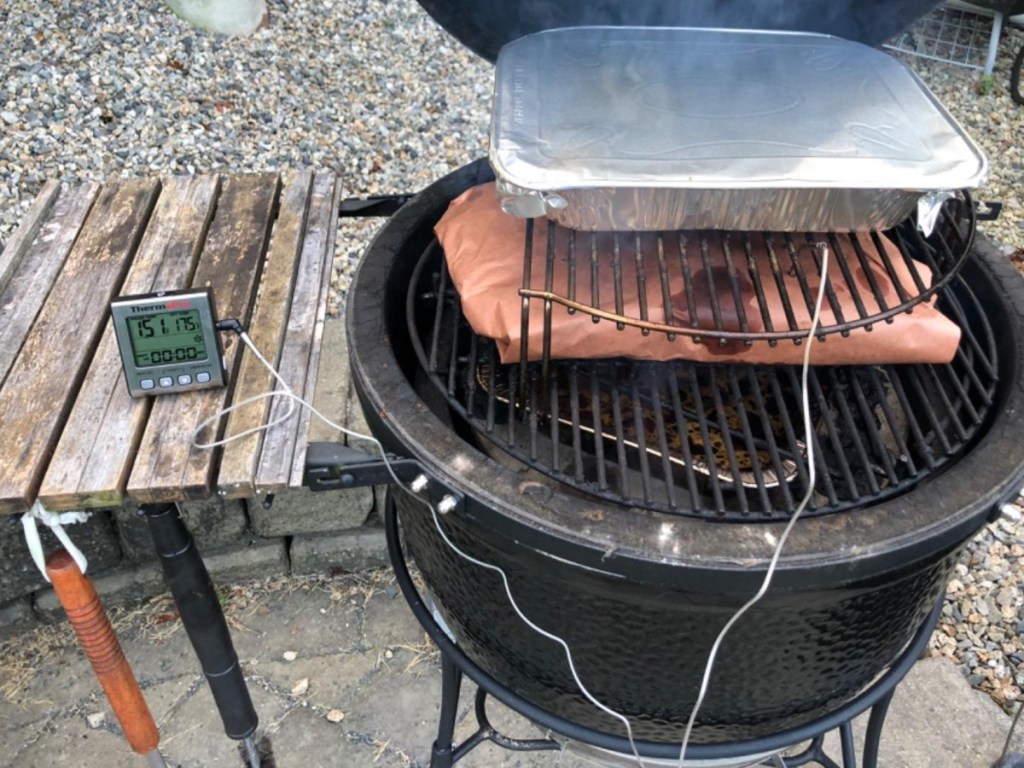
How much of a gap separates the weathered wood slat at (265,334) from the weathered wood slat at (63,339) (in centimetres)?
27

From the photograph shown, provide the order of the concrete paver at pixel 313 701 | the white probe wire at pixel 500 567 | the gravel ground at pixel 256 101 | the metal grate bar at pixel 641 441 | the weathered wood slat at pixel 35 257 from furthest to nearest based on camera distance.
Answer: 1. the gravel ground at pixel 256 101
2. the concrete paver at pixel 313 701
3. the weathered wood slat at pixel 35 257
4. the metal grate bar at pixel 641 441
5. the white probe wire at pixel 500 567

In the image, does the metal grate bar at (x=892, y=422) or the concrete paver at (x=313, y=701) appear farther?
the concrete paver at (x=313, y=701)

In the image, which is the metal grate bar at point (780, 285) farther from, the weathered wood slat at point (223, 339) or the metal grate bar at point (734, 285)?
the weathered wood slat at point (223, 339)

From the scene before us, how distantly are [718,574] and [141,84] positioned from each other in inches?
130

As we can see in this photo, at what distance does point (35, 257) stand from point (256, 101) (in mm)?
2037

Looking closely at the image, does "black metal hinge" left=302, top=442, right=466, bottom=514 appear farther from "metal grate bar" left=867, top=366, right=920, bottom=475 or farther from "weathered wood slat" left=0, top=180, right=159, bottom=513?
"metal grate bar" left=867, top=366, right=920, bottom=475

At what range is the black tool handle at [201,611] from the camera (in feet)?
4.63

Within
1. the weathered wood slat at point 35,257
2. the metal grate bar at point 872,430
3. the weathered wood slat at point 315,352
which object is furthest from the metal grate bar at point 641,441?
the weathered wood slat at point 35,257

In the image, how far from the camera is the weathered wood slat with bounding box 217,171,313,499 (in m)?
1.27

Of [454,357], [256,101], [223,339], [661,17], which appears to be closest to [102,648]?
[223,339]

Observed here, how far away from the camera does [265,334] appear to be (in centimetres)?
154

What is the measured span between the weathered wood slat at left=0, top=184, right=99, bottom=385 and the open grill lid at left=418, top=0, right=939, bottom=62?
0.87 metres

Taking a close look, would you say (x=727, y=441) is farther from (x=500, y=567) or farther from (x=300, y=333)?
(x=300, y=333)

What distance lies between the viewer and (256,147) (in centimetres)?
335
